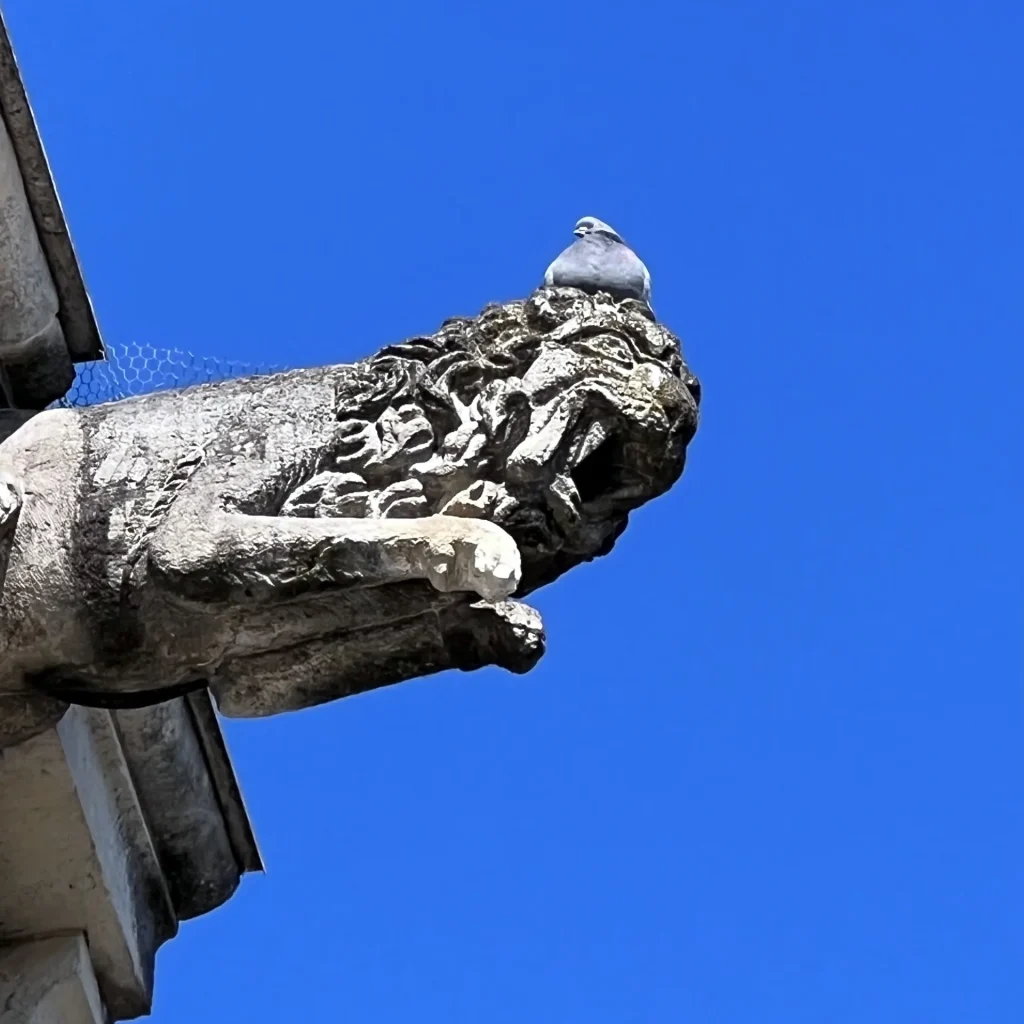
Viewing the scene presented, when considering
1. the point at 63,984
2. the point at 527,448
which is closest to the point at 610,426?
the point at 527,448

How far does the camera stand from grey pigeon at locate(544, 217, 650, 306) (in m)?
5.05

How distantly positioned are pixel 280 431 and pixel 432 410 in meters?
0.34

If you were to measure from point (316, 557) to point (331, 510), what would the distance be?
22 centimetres

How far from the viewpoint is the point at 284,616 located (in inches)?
180

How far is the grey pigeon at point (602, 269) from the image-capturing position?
5.05 m

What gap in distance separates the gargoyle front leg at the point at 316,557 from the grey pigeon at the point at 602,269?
824mm

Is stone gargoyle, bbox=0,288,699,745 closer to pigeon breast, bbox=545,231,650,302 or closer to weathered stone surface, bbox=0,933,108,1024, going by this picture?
pigeon breast, bbox=545,231,650,302

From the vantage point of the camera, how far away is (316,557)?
4461 millimetres

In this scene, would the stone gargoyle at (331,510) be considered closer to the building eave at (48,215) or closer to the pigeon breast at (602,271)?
the pigeon breast at (602,271)

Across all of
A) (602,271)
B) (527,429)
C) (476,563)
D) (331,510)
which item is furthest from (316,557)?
(602,271)

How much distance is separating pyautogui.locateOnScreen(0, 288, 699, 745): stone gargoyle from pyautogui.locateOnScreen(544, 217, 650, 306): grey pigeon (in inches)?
3.4

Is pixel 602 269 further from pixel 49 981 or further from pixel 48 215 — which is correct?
pixel 49 981

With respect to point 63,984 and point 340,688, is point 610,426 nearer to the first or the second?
point 340,688

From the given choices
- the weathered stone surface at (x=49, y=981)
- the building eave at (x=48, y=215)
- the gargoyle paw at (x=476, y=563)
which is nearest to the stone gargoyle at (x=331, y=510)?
the gargoyle paw at (x=476, y=563)
